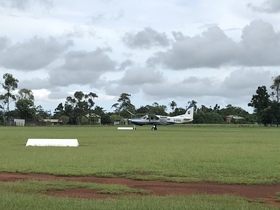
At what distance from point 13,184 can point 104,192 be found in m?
2.86

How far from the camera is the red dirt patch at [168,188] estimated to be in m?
11.8

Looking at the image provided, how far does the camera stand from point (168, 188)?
1312 cm

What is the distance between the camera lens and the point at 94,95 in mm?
Answer: 174875

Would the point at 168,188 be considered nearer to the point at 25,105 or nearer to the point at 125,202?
the point at 125,202

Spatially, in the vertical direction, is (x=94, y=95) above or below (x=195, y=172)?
above

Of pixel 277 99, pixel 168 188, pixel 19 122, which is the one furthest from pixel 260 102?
pixel 168 188

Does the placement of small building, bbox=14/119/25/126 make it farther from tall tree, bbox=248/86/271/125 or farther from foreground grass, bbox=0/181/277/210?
foreground grass, bbox=0/181/277/210

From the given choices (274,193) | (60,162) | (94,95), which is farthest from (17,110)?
(274,193)

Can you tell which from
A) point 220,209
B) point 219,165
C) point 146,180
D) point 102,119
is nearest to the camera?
point 220,209

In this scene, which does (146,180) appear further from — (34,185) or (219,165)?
(219,165)

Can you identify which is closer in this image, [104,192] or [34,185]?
[104,192]

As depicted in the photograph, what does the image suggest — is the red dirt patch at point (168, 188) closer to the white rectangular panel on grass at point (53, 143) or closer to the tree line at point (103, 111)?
the white rectangular panel on grass at point (53, 143)

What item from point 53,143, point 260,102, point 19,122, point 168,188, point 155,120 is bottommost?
point 168,188

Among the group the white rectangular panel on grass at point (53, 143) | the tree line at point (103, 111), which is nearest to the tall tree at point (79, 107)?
the tree line at point (103, 111)
